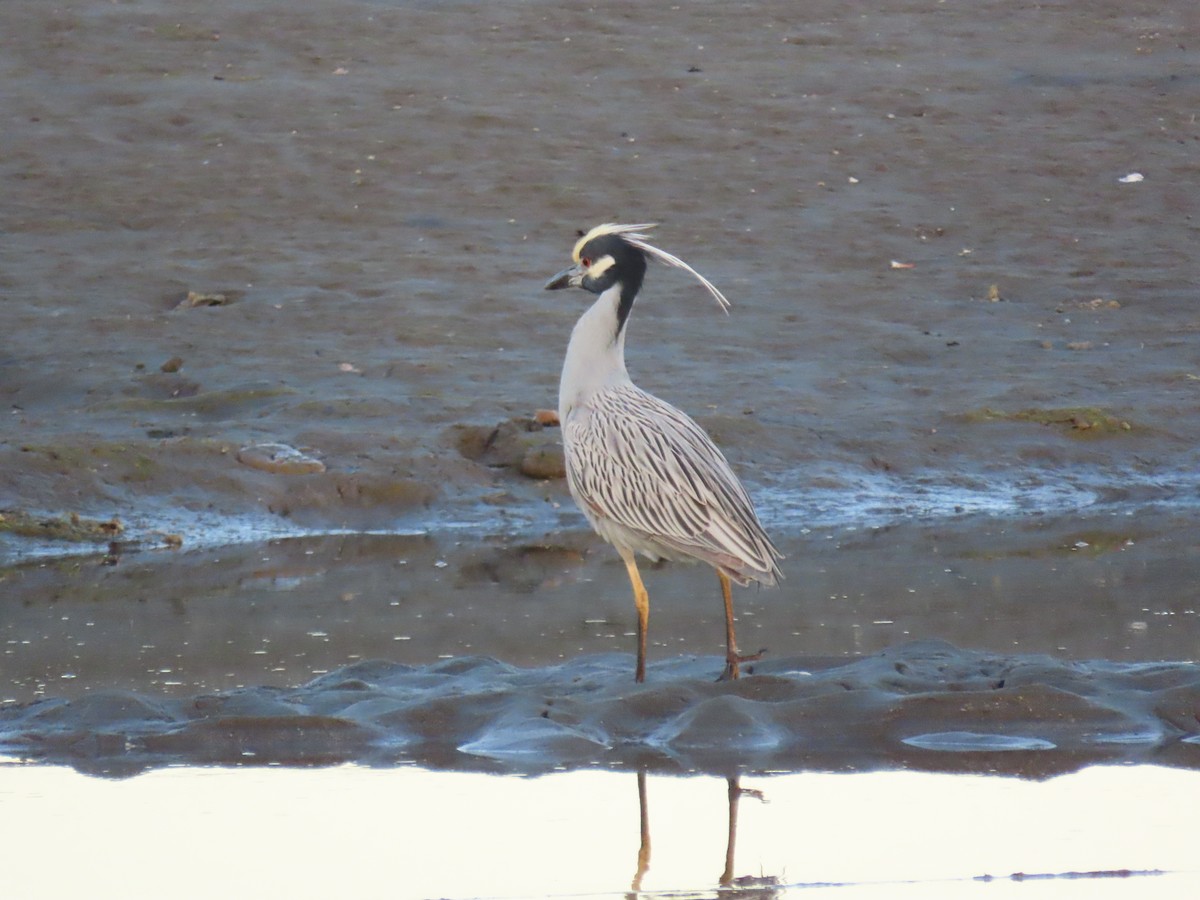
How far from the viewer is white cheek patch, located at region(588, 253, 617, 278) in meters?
6.09

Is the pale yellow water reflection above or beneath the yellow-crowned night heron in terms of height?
beneath

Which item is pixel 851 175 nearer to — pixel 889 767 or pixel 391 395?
pixel 391 395

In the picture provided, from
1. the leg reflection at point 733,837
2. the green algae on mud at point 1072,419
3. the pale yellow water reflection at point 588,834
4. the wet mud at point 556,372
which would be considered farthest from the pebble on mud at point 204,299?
the leg reflection at point 733,837

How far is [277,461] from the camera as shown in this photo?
9.04 meters

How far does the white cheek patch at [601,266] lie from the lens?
240 inches

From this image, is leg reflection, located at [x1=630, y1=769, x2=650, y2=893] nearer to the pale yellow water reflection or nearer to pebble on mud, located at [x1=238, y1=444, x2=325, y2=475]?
the pale yellow water reflection

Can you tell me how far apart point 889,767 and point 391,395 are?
221 inches

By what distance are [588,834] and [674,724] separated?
89 cm

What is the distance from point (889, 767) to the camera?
475cm

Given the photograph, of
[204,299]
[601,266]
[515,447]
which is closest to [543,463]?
[515,447]

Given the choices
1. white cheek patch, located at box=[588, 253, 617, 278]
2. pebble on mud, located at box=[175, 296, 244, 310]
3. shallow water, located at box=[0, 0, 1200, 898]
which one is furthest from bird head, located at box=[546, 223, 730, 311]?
pebble on mud, located at box=[175, 296, 244, 310]

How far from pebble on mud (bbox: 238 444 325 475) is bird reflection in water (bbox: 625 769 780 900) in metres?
4.64

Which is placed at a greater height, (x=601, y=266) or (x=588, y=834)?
(x=601, y=266)

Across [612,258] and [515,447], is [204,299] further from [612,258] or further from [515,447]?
[612,258]
